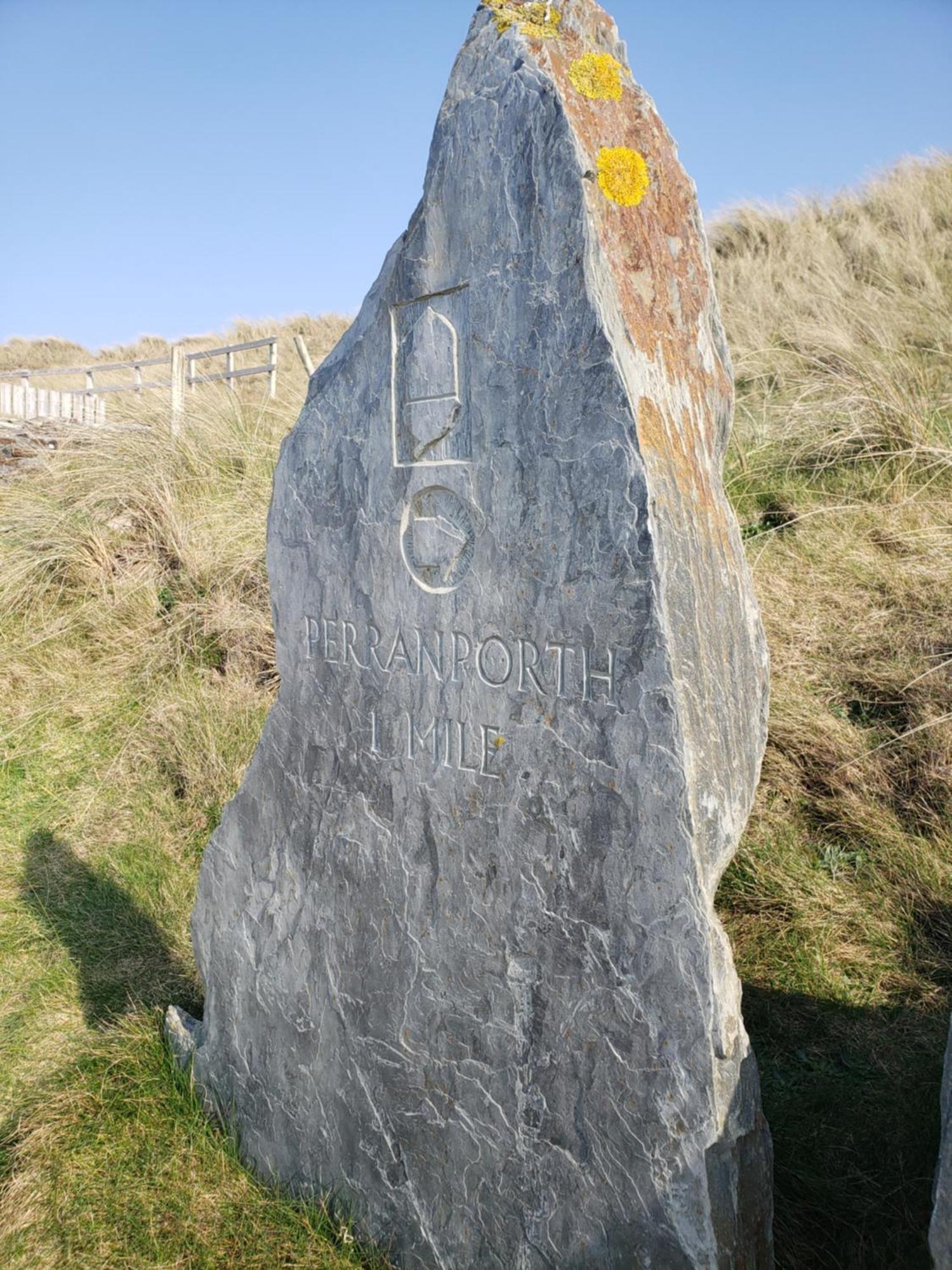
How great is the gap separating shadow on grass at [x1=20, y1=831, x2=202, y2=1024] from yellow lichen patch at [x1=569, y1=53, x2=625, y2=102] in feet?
8.02

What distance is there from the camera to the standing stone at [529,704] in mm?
1627

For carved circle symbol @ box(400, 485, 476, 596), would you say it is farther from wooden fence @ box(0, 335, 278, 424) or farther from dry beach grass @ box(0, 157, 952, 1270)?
wooden fence @ box(0, 335, 278, 424)

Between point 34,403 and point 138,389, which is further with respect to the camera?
point 34,403

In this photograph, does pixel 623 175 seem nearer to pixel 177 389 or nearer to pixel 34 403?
pixel 177 389

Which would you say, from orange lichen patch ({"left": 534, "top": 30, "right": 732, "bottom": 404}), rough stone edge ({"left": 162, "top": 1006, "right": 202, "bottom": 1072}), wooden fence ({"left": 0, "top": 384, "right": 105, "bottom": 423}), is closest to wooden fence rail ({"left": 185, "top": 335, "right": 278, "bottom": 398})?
wooden fence ({"left": 0, "top": 384, "right": 105, "bottom": 423})

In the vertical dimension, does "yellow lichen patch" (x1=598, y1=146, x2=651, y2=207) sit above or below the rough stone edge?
above

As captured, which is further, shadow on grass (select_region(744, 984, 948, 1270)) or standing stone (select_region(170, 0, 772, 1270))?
shadow on grass (select_region(744, 984, 948, 1270))

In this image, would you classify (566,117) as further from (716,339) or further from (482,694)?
(482,694)

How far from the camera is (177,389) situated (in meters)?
Result: 7.52

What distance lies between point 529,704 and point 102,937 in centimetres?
209

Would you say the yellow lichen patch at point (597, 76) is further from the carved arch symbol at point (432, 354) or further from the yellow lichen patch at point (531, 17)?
Answer: the carved arch symbol at point (432, 354)

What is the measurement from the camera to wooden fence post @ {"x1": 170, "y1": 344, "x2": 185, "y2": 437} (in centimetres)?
638

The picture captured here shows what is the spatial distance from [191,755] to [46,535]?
7.16 ft

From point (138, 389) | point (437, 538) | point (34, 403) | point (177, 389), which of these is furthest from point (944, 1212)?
point (34, 403)
